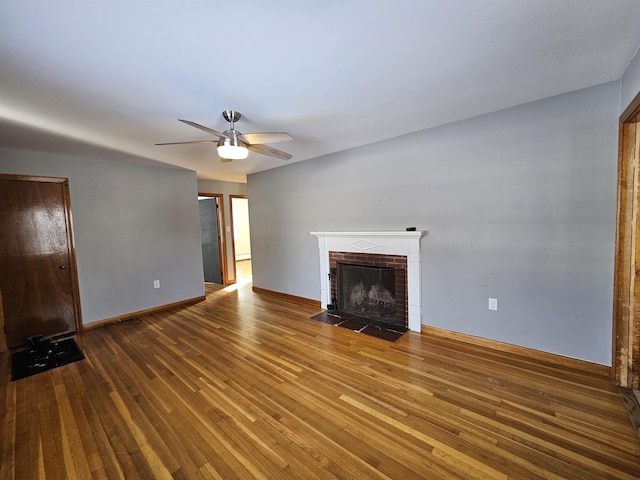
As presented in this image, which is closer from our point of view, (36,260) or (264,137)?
(264,137)

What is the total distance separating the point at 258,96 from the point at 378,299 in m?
2.69

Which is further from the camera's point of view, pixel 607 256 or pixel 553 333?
pixel 553 333

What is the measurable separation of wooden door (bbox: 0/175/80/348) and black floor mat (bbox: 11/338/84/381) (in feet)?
1.13

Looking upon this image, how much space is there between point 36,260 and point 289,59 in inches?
150

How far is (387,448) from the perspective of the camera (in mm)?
1548

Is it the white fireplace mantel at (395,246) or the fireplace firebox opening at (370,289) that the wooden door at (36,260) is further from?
the fireplace firebox opening at (370,289)

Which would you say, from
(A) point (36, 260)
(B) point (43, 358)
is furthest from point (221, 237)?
(B) point (43, 358)

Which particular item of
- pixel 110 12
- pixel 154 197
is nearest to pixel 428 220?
pixel 110 12

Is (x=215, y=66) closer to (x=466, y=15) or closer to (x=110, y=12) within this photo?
(x=110, y=12)

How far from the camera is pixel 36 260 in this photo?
10.4 ft

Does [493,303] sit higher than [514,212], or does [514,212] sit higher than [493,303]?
[514,212]

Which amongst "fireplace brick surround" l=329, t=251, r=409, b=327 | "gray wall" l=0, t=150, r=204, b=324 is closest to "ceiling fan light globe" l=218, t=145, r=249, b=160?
"fireplace brick surround" l=329, t=251, r=409, b=327

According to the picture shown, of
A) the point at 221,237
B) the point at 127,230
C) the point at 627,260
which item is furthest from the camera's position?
the point at 221,237

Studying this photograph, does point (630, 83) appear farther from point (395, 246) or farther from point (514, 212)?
point (395, 246)
